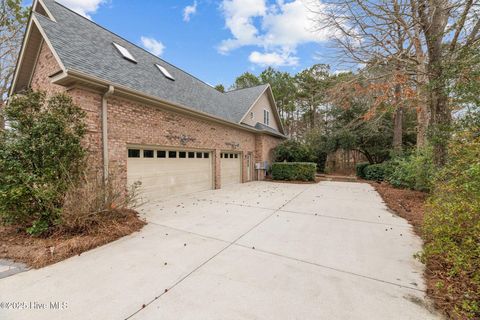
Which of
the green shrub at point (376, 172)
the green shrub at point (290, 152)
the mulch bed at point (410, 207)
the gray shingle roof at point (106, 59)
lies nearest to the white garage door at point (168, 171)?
the gray shingle roof at point (106, 59)

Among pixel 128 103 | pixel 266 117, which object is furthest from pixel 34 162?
pixel 266 117

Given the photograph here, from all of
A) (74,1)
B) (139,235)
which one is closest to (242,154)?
(139,235)

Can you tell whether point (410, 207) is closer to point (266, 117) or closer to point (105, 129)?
point (105, 129)

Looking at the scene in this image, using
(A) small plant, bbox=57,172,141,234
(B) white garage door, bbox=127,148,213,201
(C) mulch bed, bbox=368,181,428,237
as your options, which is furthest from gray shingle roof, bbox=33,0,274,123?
(C) mulch bed, bbox=368,181,428,237

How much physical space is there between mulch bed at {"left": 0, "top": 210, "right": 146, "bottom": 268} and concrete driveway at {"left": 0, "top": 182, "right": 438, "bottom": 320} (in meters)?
0.20

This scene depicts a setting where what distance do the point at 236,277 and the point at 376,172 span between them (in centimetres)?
1470

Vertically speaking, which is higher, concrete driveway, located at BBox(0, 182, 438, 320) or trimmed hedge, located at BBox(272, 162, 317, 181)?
trimmed hedge, located at BBox(272, 162, 317, 181)

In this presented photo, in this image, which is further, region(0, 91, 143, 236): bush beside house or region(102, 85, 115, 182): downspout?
region(102, 85, 115, 182): downspout

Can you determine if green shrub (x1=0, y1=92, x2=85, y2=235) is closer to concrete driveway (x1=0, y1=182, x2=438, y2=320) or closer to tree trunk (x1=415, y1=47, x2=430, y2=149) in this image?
concrete driveway (x1=0, y1=182, x2=438, y2=320)

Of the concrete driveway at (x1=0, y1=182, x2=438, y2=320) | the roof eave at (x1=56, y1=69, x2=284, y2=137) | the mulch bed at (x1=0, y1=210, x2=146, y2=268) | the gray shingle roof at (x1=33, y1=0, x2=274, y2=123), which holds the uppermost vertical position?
the gray shingle roof at (x1=33, y1=0, x2=274, y2=123)

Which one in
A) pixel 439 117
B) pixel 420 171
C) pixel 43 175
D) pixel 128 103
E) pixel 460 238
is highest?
pixel 128 103

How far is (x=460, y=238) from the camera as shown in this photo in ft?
8.37

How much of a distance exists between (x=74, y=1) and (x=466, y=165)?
49.3 feet

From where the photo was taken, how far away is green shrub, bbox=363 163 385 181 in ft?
43.6
